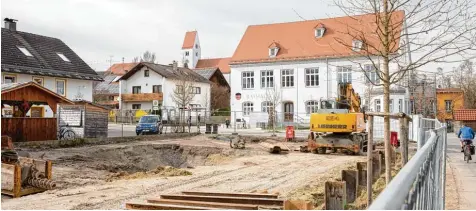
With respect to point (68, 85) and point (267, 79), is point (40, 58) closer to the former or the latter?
point (68, 85)

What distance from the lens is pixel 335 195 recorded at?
9.45m

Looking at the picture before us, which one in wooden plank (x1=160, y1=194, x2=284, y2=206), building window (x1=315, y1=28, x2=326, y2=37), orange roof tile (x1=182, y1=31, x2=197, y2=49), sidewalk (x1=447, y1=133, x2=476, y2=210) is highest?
orange roof tile (x1=182, y1=31, x2=197, y2=49)

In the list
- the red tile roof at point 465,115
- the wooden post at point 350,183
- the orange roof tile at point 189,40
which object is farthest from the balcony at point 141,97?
the orange roof tile at point 189,40

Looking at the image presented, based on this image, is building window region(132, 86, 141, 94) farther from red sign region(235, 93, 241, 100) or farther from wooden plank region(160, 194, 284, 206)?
wooden plank region(160, 194, 284, 206)

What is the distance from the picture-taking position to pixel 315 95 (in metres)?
50.1

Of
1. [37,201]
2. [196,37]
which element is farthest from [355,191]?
[196,37]

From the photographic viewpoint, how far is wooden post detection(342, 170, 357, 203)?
11.5 metres

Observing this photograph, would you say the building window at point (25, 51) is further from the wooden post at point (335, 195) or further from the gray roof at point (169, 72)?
the wooden post at point (335, 195)

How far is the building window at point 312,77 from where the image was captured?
50531mm

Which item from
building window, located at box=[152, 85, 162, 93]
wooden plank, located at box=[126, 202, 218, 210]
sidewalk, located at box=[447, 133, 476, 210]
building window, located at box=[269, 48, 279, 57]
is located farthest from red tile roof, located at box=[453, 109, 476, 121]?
wooden plank, located at box=[126, 202, 218, 210]

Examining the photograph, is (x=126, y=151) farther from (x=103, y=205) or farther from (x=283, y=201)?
(x=283, y=201)

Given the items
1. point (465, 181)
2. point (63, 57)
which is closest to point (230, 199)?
point (465, 181)

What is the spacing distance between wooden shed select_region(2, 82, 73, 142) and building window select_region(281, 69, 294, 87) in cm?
3010

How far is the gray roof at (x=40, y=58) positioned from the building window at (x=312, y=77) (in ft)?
74.4
